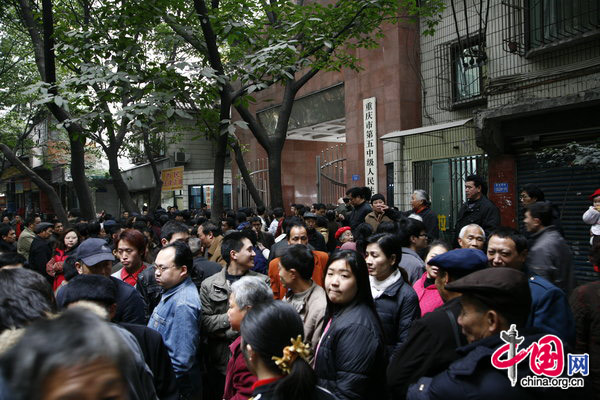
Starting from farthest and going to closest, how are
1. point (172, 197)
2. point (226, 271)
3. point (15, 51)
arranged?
point (172, 197) < point (15, 51) < point (226, 271)

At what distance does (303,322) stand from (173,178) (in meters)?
22.2

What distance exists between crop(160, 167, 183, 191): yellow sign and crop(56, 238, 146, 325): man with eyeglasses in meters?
20.0

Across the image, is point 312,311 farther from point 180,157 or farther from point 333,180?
point 180,157

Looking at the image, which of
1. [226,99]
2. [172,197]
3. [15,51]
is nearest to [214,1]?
[226,99]

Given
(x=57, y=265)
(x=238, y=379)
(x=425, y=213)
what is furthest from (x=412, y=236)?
(x=57, y=265)

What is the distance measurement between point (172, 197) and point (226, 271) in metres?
23.7

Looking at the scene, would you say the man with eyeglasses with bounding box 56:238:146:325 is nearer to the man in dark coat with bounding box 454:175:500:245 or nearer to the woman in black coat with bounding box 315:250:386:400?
the woman in black coat with bounding box 315:250:386:400

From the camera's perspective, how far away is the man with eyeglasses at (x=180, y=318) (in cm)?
331

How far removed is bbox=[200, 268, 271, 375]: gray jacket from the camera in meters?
3.74

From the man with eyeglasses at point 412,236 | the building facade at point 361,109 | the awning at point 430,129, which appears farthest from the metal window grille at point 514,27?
the man with eyeglasses at point 412,236

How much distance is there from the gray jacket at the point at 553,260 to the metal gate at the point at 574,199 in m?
4.62

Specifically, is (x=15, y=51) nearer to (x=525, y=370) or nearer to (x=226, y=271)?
(x=226, y=271)

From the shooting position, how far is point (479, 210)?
618 cm

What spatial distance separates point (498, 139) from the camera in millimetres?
9422
